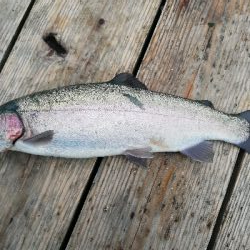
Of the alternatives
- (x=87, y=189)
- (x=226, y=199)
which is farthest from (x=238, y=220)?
(x=87, y=189)

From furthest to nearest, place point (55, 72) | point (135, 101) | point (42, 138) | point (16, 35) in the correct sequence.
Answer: point (16, 35) → point (55, 72) → point (135, 101) → point (42, 138)

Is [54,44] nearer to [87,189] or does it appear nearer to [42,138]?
[42,138]

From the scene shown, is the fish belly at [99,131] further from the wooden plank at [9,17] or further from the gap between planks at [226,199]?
the wooden plank at [9,17]

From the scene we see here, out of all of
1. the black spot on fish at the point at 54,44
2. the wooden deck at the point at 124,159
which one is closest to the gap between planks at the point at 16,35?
the wooden deck at the point at 124,159

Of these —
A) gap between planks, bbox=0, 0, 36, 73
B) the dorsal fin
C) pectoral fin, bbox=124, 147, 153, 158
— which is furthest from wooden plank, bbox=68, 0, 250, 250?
gap between planks, bbox=0, 0, 36, 73

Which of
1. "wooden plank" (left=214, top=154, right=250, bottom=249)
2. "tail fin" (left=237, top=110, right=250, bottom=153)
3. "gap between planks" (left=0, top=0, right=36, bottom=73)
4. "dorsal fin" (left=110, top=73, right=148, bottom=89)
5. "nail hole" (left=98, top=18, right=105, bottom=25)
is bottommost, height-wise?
"wooden plank" (left=214, top=154, right=250, bottom=249)

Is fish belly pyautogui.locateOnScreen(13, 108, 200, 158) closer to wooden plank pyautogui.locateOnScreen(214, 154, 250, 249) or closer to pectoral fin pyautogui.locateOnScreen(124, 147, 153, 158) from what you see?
pectoral fin pyautogui.locateOnScreen(124, 147, 153, 158)

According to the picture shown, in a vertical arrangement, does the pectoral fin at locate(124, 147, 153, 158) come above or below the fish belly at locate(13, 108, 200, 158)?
below

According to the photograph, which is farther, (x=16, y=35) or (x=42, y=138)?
(x=16, y=35)
